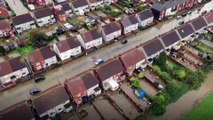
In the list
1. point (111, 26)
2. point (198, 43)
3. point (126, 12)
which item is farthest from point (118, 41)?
point (198, 43)

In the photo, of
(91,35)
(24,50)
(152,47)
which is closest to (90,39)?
(91,35)

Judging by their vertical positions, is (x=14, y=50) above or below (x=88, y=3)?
below

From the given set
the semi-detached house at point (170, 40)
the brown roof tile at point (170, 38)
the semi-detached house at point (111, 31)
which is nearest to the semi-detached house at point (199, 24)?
the semi-detached house at point (170, 40)

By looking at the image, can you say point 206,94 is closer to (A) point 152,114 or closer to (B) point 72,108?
(A) point 152,114

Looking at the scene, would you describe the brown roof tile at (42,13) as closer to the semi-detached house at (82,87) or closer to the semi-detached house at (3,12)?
the semi-detached house at (3,12)

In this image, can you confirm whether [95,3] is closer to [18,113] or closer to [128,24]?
[128,24]

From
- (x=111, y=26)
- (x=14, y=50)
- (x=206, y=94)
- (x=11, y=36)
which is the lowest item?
(x=206, y=94)
